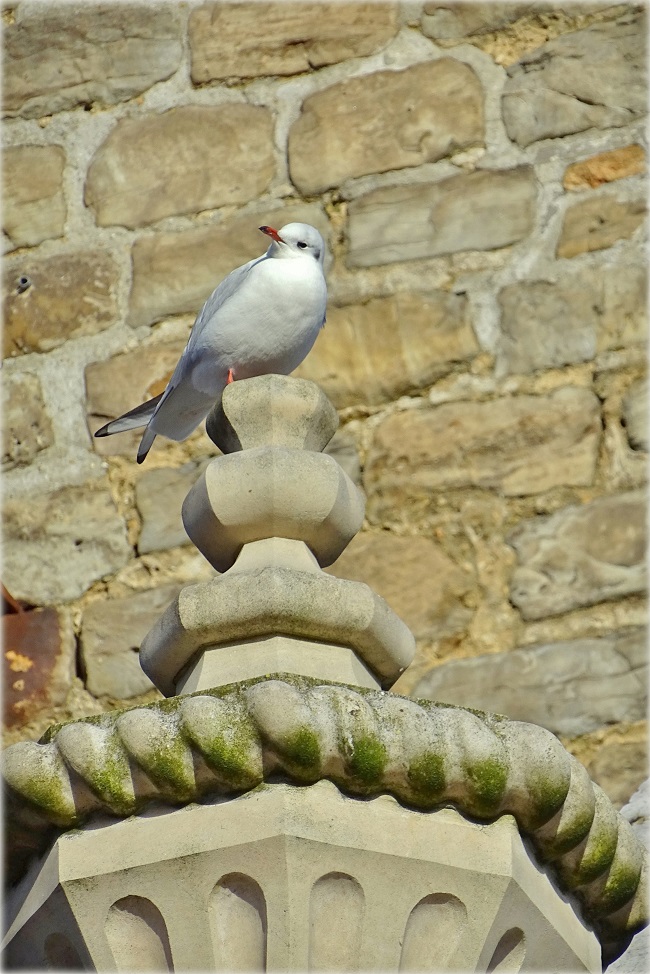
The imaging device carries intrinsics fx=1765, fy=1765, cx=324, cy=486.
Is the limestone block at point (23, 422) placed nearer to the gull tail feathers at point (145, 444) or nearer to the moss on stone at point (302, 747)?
the gull tail feathers at point (145, 444)

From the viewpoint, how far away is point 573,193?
335 cm

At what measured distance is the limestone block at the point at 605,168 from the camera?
3.33 meters

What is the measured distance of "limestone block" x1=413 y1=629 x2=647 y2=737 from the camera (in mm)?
2908

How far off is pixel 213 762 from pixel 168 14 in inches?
98.8

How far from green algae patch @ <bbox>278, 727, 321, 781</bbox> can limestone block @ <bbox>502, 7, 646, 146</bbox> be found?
2.12 meters

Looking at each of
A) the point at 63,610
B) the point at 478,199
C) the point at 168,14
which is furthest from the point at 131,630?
the point at 168,14

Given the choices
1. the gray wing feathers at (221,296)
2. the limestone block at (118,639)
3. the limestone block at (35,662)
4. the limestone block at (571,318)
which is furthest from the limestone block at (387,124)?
the gray wing feathers at (221,296)

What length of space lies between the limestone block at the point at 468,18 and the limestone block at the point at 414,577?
42.0 inches

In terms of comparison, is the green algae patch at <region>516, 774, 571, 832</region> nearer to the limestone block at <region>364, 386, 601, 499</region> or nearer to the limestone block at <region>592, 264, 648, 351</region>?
the limestone block at <region>364, 386, 601, 499</region>

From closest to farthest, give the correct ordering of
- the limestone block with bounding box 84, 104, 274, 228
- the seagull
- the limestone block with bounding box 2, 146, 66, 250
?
the seagull
the limestone block with bounding box 84, 104, 274, 228
the limestone block with bounding box 2, 146, 66, 250

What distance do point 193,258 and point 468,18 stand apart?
28.7 inches

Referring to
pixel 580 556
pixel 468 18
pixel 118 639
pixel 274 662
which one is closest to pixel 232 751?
pixel 274 662

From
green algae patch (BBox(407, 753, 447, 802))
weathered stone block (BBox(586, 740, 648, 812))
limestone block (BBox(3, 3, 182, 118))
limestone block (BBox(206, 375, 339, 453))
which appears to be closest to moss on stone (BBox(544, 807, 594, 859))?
green algae patch (BBox(407, 753, 447, 802))

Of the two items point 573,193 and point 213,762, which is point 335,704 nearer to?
point 213,762
